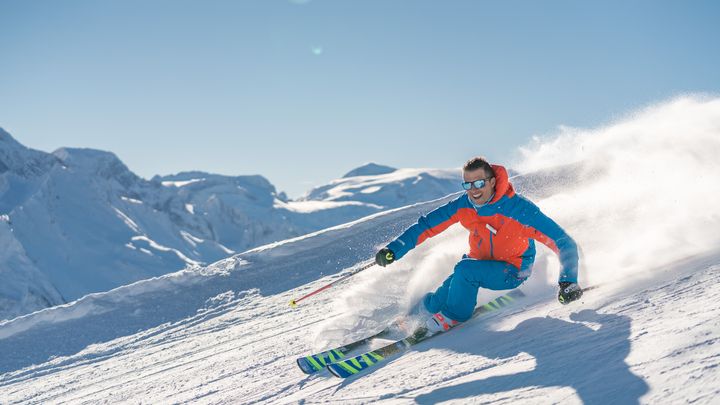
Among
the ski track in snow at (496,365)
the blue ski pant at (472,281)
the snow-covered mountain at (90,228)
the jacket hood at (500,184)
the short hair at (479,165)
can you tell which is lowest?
the ski track in snow at (496,365)

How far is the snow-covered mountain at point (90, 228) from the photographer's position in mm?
37969

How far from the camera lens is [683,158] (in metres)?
6.12

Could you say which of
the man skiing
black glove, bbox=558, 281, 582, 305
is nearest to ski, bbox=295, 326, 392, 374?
the man skiing

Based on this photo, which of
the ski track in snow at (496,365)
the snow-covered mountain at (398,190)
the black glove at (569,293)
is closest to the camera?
the ski track in snow at (496,365)

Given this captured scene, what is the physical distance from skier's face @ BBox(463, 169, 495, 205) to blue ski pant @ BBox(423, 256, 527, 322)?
44cm

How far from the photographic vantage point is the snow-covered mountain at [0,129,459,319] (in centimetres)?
3797

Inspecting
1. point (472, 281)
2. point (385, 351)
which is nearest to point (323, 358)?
point (385, 351)

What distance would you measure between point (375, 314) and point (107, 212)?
207 feet

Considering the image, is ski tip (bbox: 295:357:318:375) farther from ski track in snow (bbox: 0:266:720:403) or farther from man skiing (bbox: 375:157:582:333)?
man skiing (bbox: 375:157:582:333)

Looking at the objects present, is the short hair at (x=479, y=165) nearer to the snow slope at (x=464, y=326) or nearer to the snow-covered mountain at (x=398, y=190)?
the snow slope at (x=464, y=326)

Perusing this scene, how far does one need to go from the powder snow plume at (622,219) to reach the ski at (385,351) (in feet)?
1.13

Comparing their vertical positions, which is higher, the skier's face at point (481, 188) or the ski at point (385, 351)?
the skier's face at point (481, 188)

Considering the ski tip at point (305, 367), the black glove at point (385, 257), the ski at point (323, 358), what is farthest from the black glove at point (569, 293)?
the ski tip at point (305, 367)

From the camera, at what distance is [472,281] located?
3846 mm
